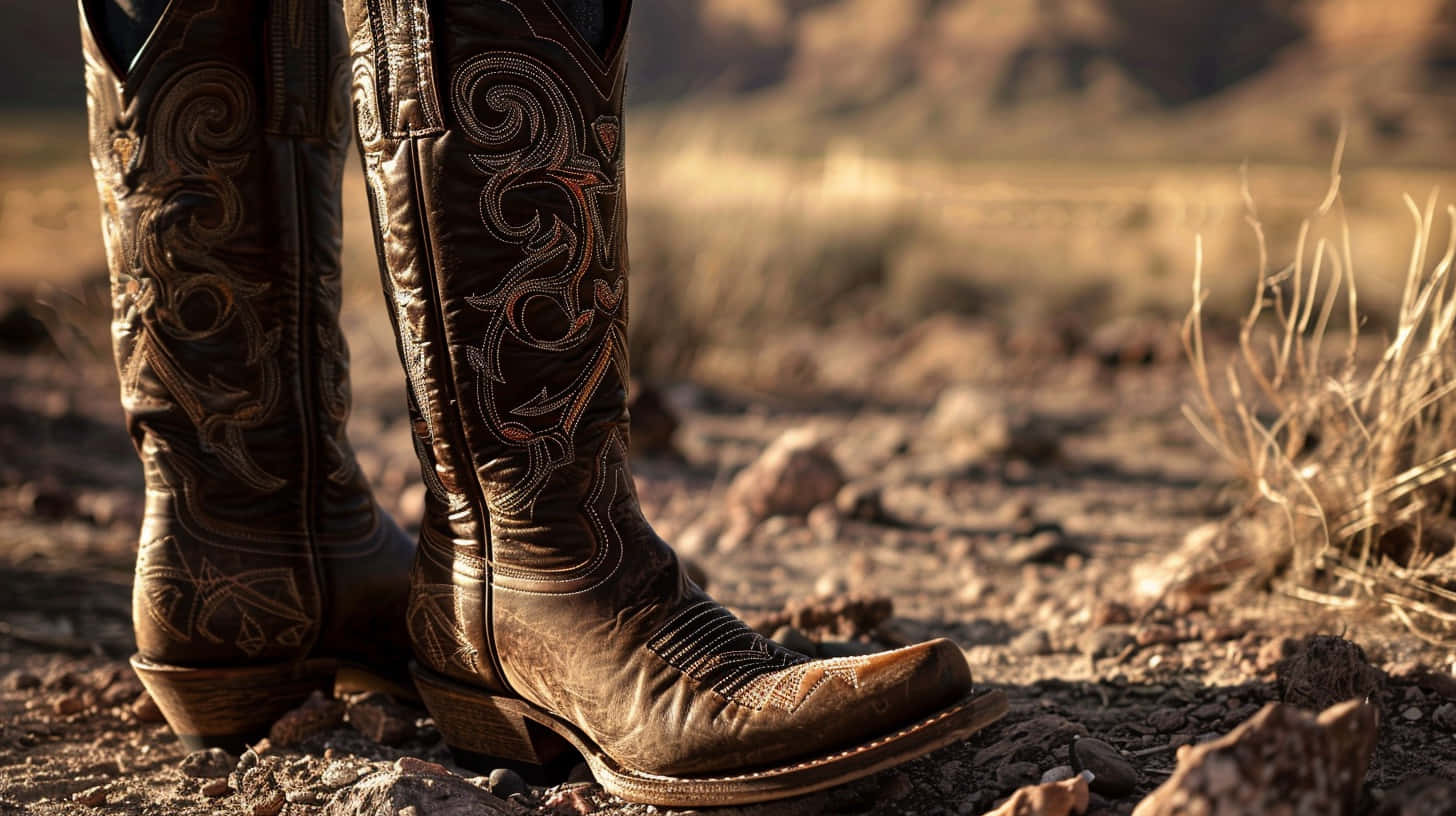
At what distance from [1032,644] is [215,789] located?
4.77 feet

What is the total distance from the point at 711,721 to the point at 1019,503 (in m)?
2.37

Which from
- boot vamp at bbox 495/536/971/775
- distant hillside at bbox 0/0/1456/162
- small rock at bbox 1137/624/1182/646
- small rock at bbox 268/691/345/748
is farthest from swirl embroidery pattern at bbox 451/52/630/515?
distant hillside at bbox 0/0/1456/162

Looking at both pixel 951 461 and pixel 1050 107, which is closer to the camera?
pixel 951 461

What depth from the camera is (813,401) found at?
592 cm

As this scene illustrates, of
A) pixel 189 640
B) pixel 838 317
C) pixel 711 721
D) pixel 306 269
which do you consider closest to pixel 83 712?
pixel 189 640

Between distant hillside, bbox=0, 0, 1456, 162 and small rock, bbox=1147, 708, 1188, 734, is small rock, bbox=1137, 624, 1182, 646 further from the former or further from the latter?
distant hillside, bbox=0, 0, 1456, 162

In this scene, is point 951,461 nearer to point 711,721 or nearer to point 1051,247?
point 711,721

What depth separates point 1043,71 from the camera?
8881 centimetres

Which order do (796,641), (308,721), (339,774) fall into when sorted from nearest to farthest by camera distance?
(339,774) < (308,721) < (796,641)

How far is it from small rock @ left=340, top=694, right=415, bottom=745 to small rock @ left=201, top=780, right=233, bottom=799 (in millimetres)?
261

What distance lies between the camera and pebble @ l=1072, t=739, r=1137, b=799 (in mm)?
1516

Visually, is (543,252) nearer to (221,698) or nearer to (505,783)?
(505,783)

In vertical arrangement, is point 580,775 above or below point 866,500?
above

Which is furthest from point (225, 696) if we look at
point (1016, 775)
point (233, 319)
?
point (1016, 775)
